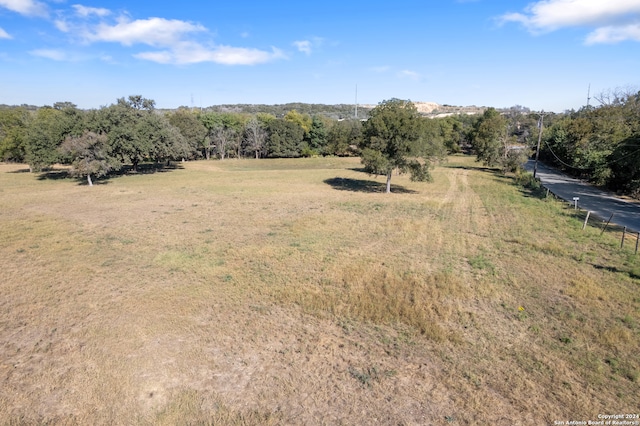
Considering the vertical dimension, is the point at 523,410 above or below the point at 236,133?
below

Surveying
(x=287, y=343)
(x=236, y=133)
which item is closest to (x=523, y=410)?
(x=287, y=343)

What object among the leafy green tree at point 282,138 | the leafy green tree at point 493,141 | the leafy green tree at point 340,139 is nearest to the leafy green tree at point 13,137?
the leafy green tree at point 282,138

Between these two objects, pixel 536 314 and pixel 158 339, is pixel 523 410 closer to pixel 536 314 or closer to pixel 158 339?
pixel 536 314

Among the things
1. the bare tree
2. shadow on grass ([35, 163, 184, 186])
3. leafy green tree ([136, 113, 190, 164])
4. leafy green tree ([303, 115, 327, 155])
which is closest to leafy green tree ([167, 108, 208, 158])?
the bare tree

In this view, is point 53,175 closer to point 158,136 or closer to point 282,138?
point 158,136

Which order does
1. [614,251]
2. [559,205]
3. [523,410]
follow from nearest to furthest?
[523,410]
[614,251]
[559,205]

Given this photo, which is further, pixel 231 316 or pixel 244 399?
pixel 231 316

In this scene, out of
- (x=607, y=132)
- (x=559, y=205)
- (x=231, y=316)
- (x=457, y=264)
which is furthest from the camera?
(x=607, y=132)
